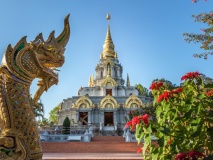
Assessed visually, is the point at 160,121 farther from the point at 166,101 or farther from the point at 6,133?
the point at 6,133

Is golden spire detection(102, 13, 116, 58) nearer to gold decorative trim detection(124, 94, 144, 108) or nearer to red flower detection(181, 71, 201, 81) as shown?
gold decorative trim detection(124, 94, 144, 108)

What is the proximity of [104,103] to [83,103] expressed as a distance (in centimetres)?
265

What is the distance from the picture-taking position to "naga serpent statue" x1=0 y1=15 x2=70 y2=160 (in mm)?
2133

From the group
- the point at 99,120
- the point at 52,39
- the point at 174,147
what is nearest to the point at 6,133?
the point at 52,39

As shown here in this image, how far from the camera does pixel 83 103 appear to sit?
28.7 metres

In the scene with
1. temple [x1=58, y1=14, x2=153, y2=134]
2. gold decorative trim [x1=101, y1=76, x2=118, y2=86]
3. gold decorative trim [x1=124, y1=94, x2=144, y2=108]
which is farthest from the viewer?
gold decorative trim [x1=101, y1=76, x2=118, y2=86]

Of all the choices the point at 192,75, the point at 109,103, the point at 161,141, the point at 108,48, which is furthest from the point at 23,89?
the point at 108,48

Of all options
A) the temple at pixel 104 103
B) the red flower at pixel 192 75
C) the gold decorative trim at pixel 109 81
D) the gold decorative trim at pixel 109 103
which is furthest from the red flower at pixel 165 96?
the gold decorative trim at pixel 109 81

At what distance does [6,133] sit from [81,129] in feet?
62.3

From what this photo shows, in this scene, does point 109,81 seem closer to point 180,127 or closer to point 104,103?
point 104,103

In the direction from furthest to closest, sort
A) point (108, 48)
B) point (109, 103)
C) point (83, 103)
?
point (108, 48)
point (83, 103)
point (109, 103)

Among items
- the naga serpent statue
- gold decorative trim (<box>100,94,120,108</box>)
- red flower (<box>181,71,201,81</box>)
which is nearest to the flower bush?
red flower (<box>181,71,201,81</box>)

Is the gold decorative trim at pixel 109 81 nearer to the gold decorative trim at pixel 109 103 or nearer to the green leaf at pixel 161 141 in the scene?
the gold decorative trim at pixel 109 103

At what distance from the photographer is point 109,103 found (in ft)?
93.8
